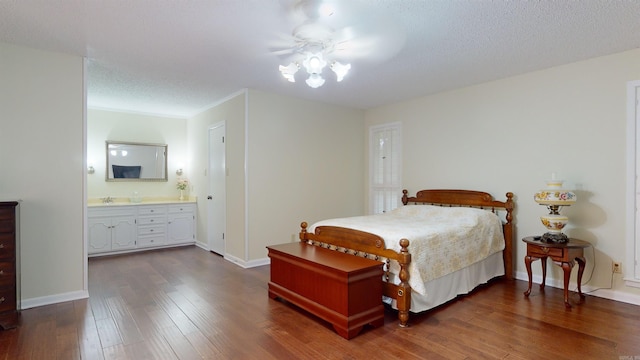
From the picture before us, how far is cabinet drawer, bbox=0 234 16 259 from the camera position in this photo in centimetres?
269

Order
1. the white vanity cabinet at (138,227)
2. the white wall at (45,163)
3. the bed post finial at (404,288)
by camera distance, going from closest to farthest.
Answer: the bed post finial at (404,288)
the white wall at (45,163)
the white vanity cabinet at (138,227)

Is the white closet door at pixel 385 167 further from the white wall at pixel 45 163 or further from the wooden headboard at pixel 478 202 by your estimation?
the white wall at pixel 45 163

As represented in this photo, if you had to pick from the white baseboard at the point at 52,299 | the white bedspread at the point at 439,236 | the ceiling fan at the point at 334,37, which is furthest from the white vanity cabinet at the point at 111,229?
the ceiling fan at the point at 334,37

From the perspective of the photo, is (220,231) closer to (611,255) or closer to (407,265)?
(407,265)

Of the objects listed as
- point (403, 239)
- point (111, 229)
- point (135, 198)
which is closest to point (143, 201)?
point (135, 198)

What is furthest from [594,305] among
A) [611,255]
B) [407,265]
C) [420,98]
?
[420,98]

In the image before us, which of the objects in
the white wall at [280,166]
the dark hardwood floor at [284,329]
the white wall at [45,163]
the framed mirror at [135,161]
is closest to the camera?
the dark hardwood floor at [284,329]

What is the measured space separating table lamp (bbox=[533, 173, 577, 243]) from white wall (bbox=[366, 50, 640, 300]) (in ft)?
1.16

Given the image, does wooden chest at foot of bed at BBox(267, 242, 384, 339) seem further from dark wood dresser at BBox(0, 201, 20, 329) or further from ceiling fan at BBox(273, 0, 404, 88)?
dark wood dresser at BBox(0, 201, 20, 329)

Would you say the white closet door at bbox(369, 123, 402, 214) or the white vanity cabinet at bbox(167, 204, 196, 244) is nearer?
the white closet door at bbox(369, 123, 402, 214)

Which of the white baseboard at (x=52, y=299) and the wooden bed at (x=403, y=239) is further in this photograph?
the white baseboard at (x=52, y=299)

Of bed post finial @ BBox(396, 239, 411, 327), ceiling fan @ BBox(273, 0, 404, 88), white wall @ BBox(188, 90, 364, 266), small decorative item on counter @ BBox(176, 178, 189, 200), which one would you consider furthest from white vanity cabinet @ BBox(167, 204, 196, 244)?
bed post finial @ BBox(396, 239, 411, 327)

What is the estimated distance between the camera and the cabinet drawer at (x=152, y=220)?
5.64m

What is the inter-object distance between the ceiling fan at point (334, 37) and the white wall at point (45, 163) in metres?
2.14
